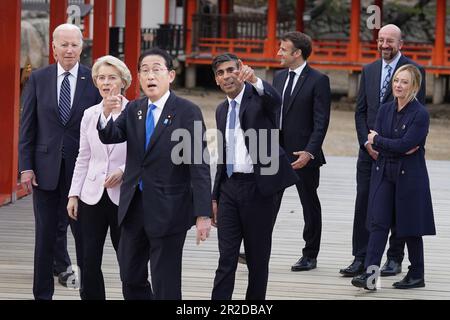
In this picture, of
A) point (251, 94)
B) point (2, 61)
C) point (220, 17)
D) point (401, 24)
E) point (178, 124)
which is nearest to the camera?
point (178, 124)

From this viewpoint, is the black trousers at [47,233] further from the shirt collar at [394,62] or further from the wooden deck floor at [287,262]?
the shirt collar at [394,62]

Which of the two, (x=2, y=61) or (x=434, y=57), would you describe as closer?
(x=2, y=61)

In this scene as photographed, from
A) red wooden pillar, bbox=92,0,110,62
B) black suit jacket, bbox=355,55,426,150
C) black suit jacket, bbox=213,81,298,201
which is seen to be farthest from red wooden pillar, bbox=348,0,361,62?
black suit jacket, bbox=213,81,298,201

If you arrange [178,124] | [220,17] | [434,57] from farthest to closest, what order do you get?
[220,17] → [434,57] → [178,124]

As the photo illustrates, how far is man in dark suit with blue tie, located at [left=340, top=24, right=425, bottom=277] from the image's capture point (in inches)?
285

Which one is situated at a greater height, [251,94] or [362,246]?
[251,94]

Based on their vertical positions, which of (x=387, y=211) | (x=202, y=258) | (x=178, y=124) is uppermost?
(x=178, y=124)

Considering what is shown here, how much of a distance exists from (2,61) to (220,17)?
21.0 metres

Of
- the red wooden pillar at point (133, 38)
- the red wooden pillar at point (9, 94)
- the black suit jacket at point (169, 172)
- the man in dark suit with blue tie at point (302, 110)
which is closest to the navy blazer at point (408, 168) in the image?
the man in dark suit with blue tie at point (302, 110)

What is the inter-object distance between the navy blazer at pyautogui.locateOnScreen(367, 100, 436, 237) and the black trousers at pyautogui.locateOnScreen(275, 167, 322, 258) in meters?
0.64

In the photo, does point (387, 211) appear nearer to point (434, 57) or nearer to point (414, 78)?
point (414, 78)

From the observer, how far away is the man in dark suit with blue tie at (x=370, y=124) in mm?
7250

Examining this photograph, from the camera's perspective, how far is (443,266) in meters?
7.75
